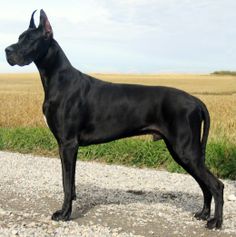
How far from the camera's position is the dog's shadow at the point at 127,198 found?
7665 millimetres

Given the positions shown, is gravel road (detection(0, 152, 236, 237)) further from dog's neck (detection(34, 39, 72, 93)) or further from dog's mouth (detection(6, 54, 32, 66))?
dog's mouth (detection(6, 54, 32, 66))

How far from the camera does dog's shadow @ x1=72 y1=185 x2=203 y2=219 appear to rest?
302 inches

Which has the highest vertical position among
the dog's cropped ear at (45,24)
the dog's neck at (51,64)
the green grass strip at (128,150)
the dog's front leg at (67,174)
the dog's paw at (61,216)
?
the dog's cropped ear at (45,24)

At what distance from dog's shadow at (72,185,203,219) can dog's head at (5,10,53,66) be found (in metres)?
2.26

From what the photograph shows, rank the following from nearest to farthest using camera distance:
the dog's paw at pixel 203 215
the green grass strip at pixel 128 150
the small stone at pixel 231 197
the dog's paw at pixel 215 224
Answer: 1. the dog's paw at pixel 215 224
2. the dog's paw at pixel 203 215
3. the small stone at pixel 231 197
4. the green grass strip at pixel 128 150

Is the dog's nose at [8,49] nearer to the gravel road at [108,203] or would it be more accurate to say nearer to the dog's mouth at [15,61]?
the dog's mouth at [15,61]

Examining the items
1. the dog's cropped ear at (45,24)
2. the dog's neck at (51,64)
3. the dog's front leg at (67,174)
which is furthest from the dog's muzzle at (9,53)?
the dog's front leg at (67,174)

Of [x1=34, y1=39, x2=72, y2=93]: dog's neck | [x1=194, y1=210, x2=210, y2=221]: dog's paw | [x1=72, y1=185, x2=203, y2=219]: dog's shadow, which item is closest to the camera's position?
[x1=34, y1=39, x2=72, y2=93]: dog's neck

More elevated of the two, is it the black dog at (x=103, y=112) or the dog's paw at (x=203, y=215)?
the black dog at (x=103, y=112)

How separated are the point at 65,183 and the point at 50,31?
6.42 ft

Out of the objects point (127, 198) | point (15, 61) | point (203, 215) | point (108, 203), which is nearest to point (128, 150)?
point (127, 198)

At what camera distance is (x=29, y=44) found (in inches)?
254

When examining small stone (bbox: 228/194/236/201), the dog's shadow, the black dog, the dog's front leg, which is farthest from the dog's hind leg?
small stone (bbox: 228/194/236/201)

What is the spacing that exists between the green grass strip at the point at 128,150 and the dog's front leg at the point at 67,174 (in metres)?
5.03
